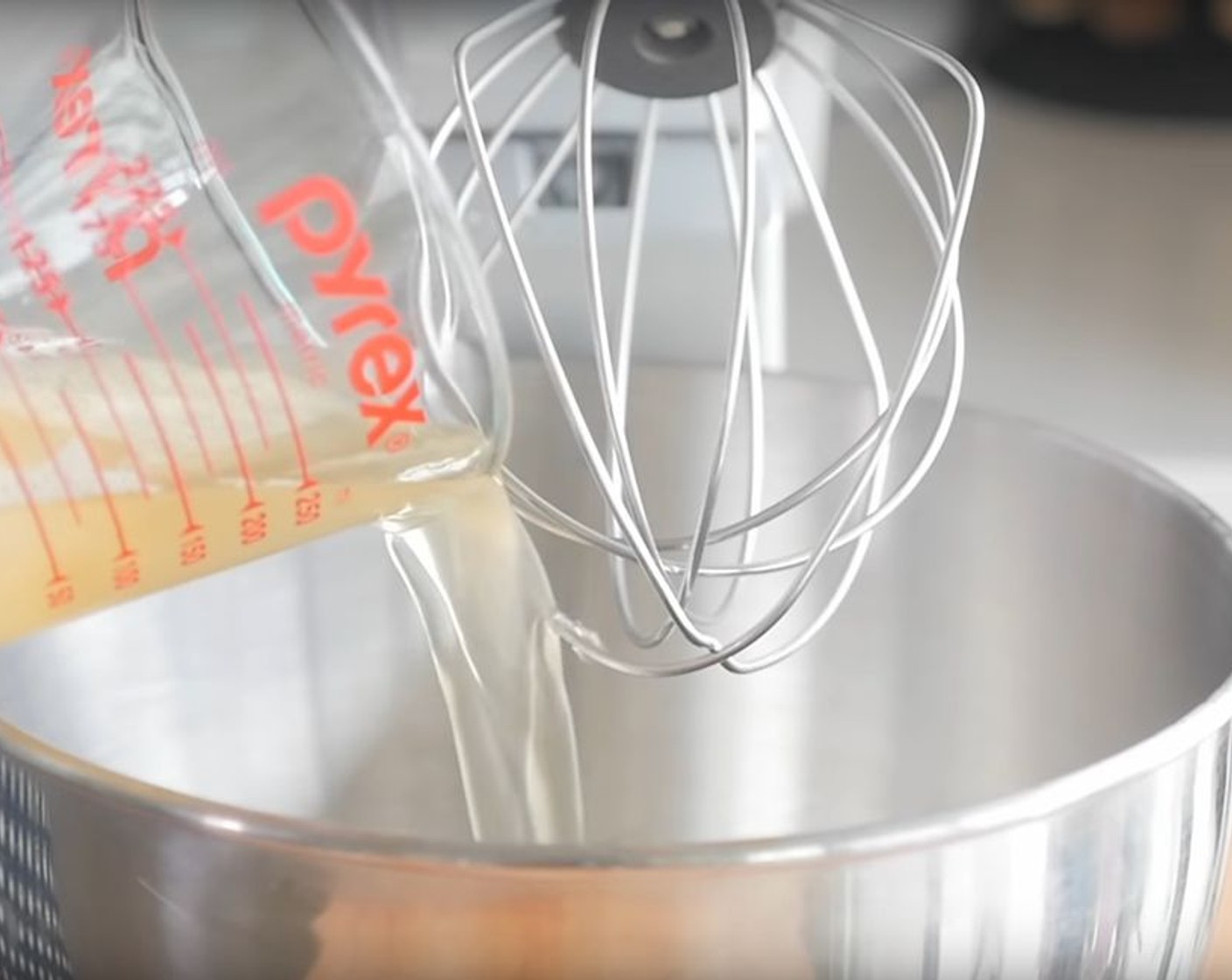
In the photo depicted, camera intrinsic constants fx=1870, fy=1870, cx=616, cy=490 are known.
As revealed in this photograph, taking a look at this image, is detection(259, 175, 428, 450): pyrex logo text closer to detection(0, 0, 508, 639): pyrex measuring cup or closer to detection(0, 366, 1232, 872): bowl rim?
detection(0, 0, 508, 639): pyrex measuring cup

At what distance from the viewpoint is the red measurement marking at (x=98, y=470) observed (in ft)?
1.26

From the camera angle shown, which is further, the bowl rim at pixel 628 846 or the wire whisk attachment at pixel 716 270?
the wire whisk attachment at pixel 716 270

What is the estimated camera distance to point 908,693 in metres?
0.57

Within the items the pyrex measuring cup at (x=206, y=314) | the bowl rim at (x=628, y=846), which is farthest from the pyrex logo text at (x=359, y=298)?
the bowl rim at (x=628, y=846)

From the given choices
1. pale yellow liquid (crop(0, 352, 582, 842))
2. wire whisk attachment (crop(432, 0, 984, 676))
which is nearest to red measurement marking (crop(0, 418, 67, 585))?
pale yellow liquid (crop(0, 352, 582, 842))

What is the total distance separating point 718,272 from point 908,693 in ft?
0.47

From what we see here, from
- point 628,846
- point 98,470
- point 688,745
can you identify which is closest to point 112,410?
point 98,470

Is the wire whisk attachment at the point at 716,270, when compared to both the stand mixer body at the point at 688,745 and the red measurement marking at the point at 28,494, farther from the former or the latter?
the red measurement marking at the point at 28,494

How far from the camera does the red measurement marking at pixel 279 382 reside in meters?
0.40

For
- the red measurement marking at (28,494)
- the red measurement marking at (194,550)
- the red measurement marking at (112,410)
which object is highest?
the red measurement marking at (112,410)

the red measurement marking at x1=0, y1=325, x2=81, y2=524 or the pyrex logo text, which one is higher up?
the pyrex logo text

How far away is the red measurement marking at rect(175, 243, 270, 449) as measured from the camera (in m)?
0.40

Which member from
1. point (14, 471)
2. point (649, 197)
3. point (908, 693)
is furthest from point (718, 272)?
point (14, 471)

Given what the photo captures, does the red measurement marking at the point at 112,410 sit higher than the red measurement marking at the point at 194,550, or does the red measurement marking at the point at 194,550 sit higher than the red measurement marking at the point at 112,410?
the red measurement marking at the point at 112,410
